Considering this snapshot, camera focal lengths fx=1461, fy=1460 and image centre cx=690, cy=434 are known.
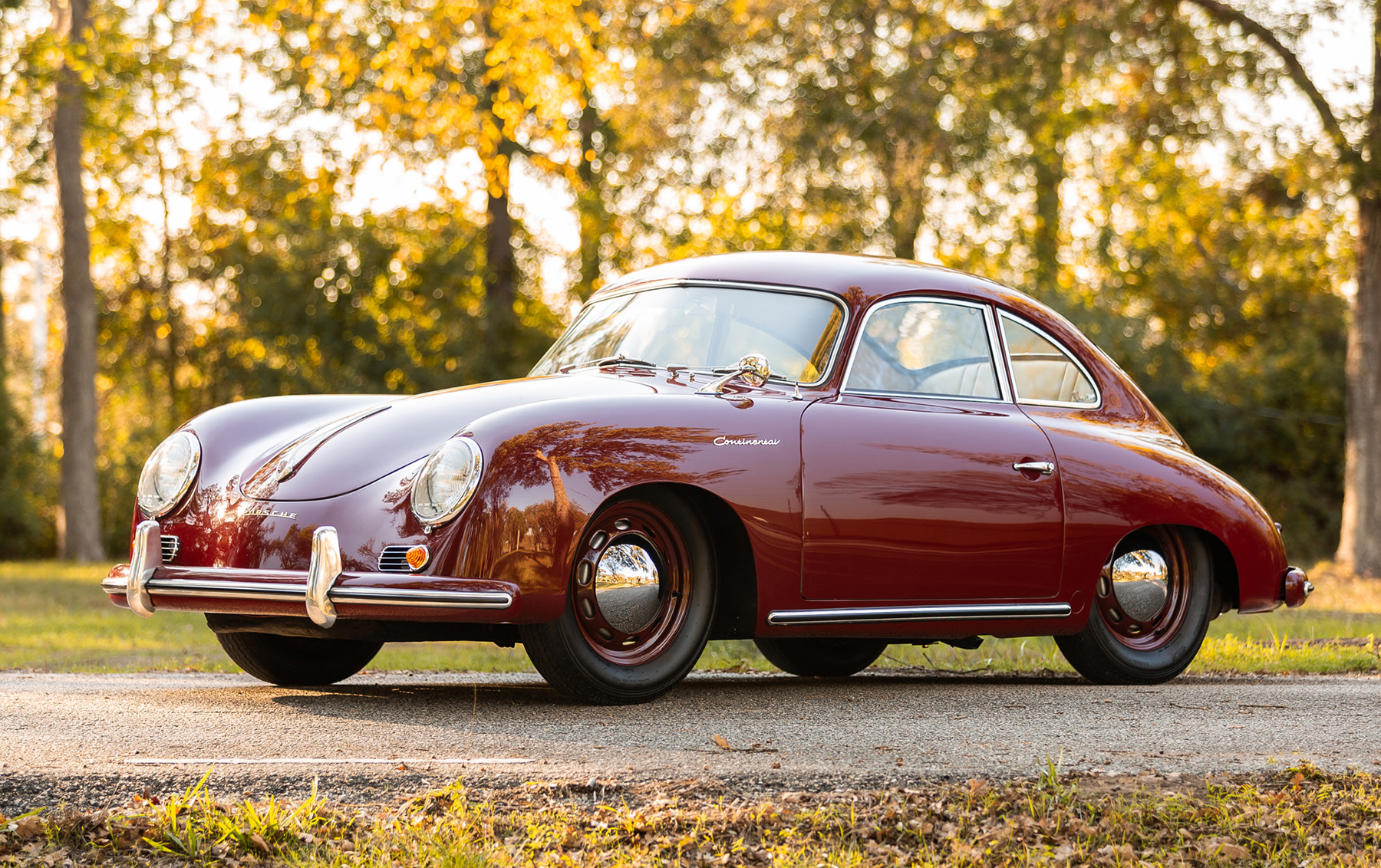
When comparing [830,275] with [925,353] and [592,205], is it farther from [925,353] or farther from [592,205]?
[592,205]

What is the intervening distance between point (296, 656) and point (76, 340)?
17.3 m

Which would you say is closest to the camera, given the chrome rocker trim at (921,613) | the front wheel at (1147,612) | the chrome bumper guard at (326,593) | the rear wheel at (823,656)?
the chrome bumper guard at (326,593)

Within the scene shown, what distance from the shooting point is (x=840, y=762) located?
4039 millimetres

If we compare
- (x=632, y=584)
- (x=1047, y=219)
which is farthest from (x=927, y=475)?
(x=1047, y=219)

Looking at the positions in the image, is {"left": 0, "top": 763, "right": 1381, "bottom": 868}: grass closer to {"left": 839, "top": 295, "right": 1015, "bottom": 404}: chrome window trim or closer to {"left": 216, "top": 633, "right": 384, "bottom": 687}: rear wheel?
{"left": 216, "top": 633, "right": 384, "bottom": 687}: rear wheel

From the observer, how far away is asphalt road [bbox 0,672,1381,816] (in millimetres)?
3828

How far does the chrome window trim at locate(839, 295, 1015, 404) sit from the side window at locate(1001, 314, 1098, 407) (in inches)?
2.7

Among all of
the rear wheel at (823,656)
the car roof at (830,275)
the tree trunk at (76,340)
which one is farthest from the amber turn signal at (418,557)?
the tree trunk at (76,340)

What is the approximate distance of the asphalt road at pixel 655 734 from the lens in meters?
3.83

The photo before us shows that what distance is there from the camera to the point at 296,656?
5785 mm

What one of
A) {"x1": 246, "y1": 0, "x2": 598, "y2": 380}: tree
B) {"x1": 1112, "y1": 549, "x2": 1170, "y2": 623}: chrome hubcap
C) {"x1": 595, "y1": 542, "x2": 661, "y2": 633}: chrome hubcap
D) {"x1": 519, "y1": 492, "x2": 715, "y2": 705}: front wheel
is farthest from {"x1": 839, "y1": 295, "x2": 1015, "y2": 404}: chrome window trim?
{"x1": 246, "y1": 0, "x2": 598, "y2": 380}: tree

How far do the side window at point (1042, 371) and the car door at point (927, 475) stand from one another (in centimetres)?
12

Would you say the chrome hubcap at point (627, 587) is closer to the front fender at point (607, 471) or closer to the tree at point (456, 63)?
the front fender at point (607, 471)

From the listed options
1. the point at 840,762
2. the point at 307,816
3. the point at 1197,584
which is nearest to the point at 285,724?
the point at 307,816
